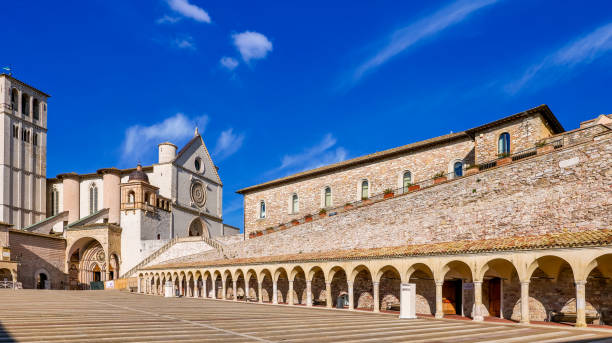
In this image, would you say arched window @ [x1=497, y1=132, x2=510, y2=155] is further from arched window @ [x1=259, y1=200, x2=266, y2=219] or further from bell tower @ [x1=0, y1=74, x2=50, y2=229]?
bell tower @ [x1=0, y1=74, x2=50, y2=229]

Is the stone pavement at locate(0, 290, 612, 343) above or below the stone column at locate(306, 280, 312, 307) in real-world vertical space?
above

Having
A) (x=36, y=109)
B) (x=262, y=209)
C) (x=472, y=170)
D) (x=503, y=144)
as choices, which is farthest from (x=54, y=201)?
(x=503, y=144)

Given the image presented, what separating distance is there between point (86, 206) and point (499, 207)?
50.3m

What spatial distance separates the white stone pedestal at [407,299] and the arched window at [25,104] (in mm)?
54174

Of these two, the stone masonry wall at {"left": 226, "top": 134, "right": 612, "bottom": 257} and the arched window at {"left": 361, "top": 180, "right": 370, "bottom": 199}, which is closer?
the stone masonry wall at {"left": 226, "top": 134, "right": 612, "bottom": 257}

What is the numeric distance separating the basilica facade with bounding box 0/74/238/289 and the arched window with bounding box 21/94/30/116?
4.8 inches

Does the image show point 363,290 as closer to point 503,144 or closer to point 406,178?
point 406,178

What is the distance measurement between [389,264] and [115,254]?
3728 cm

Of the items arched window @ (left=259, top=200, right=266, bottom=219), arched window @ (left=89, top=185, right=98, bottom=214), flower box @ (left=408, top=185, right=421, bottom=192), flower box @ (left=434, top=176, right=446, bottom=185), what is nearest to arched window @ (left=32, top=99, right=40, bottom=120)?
arched window @ (left=89, top=185, right=98, bottom=214)

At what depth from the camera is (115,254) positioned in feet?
173

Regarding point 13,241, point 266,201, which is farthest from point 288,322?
point 13,241

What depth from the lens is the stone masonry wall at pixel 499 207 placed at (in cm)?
1933

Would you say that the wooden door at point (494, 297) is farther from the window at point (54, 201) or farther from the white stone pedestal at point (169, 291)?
the window at point (54, 201)

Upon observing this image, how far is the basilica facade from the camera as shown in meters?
51.1
